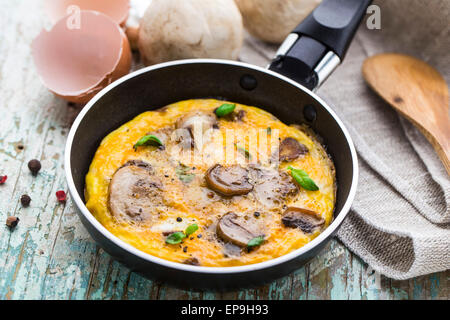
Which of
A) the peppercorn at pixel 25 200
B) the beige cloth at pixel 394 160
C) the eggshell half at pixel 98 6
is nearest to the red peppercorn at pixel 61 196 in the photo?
the peppercorn at pixel 25 200

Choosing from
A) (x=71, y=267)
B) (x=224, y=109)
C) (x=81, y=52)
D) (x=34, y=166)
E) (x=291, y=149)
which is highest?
(x=291, y=149)

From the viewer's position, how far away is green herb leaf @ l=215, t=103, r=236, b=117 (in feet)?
10.6

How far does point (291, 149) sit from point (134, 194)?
1.04 meters

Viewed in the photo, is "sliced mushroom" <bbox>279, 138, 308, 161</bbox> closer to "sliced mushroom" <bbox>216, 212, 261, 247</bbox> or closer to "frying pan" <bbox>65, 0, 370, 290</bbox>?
"frying pan" <bbox>65, 0, 370, 290</bbox>

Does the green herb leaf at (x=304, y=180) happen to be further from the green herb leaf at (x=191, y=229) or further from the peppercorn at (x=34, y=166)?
the peppercorn at (x=34, y=166)

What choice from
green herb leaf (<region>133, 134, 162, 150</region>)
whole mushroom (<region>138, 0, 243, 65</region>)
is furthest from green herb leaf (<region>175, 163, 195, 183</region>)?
whole mushroom (<region>138, 0, 243, 65</region>)

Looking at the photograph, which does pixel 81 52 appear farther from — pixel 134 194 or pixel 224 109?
pixel 134 194

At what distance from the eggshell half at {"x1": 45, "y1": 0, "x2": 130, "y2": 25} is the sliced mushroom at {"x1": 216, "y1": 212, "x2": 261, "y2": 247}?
214cm

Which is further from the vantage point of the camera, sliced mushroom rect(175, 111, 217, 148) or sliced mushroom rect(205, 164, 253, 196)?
sliced mushroom rect(175, 111, 217, 148)

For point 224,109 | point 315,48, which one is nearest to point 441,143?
point 315,48

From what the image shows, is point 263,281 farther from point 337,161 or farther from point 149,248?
point 337,161

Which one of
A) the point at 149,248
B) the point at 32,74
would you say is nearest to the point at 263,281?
the point at 149,248

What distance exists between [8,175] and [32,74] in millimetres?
1083

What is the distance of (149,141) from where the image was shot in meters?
2.98
